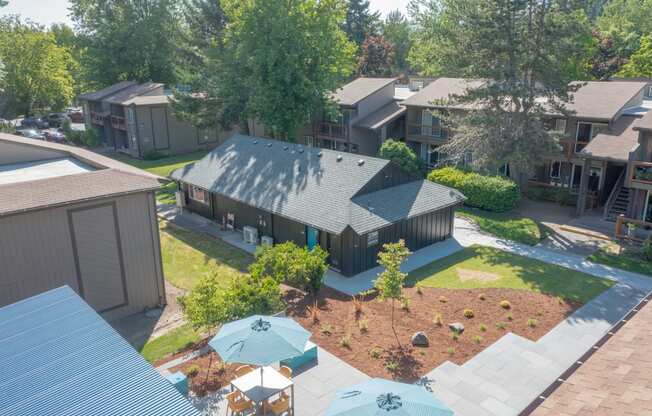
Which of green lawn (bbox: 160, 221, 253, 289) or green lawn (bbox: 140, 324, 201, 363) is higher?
green lawn (bbox: 160, 221, 253, 289)

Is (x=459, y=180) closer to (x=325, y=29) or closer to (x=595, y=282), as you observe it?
(x=595, y=282)

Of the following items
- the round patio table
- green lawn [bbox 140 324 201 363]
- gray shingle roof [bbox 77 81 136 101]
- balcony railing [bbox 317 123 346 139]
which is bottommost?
green lawn [bbox 140 324 201 363]

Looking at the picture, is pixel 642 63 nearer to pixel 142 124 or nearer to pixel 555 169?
pixel 555 169

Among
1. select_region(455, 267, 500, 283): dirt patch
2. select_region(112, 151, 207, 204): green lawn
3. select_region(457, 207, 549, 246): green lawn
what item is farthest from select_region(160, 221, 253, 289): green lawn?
select_region(457, 207, 549, 246): green lawn

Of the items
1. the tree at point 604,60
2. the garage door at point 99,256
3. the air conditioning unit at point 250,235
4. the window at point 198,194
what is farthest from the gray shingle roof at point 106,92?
the tree at point 604,60

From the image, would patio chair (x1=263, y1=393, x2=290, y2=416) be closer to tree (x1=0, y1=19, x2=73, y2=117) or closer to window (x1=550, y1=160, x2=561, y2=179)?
window (x1=550, y1=160, x2=561, y2=179)

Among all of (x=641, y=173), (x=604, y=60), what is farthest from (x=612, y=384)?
(x=604, y=60)
